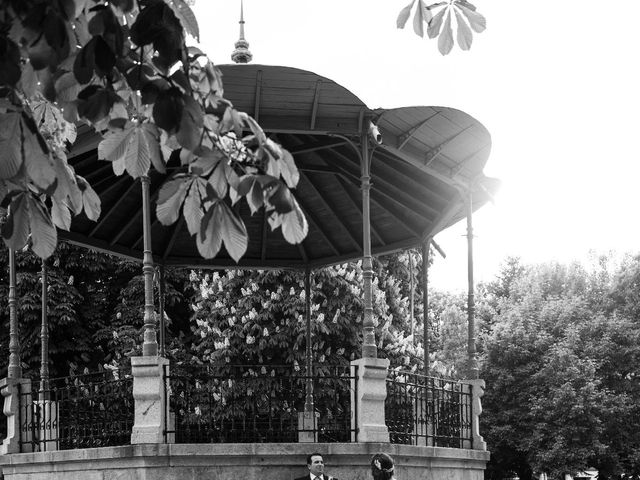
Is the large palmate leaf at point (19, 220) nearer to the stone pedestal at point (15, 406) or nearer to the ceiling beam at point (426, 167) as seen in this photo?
the ceiling beam at point (426, 167)

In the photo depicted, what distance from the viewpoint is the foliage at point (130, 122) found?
4.87m

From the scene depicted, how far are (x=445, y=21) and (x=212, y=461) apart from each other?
28.5 ft

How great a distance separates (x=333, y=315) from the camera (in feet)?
115

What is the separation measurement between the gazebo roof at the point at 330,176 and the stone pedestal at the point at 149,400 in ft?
10.2

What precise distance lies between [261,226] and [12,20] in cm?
1688

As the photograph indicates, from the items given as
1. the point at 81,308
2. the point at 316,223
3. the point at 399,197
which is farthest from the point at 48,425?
the point at 81,308

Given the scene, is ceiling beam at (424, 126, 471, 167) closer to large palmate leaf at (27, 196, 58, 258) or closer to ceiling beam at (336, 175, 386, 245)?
ceiling beam at (336, 175, 386, 245)

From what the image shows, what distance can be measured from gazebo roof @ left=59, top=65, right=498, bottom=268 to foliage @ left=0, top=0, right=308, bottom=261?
8.95 metres

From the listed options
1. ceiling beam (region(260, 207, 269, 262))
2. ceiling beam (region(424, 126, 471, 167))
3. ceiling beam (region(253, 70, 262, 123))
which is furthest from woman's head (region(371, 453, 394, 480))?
ceiling beam (region(260, 207, 269, 262))

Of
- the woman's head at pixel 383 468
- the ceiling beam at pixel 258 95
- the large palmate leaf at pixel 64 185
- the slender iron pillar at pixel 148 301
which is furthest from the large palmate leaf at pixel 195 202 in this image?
the ceiling beam at pixel 258 95

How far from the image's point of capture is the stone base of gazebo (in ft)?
44.8

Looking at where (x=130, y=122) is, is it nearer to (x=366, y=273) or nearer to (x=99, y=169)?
(x=366, y=273)

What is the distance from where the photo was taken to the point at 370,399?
14695 millimetres

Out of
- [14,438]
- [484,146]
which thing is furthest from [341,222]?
[14,438]
